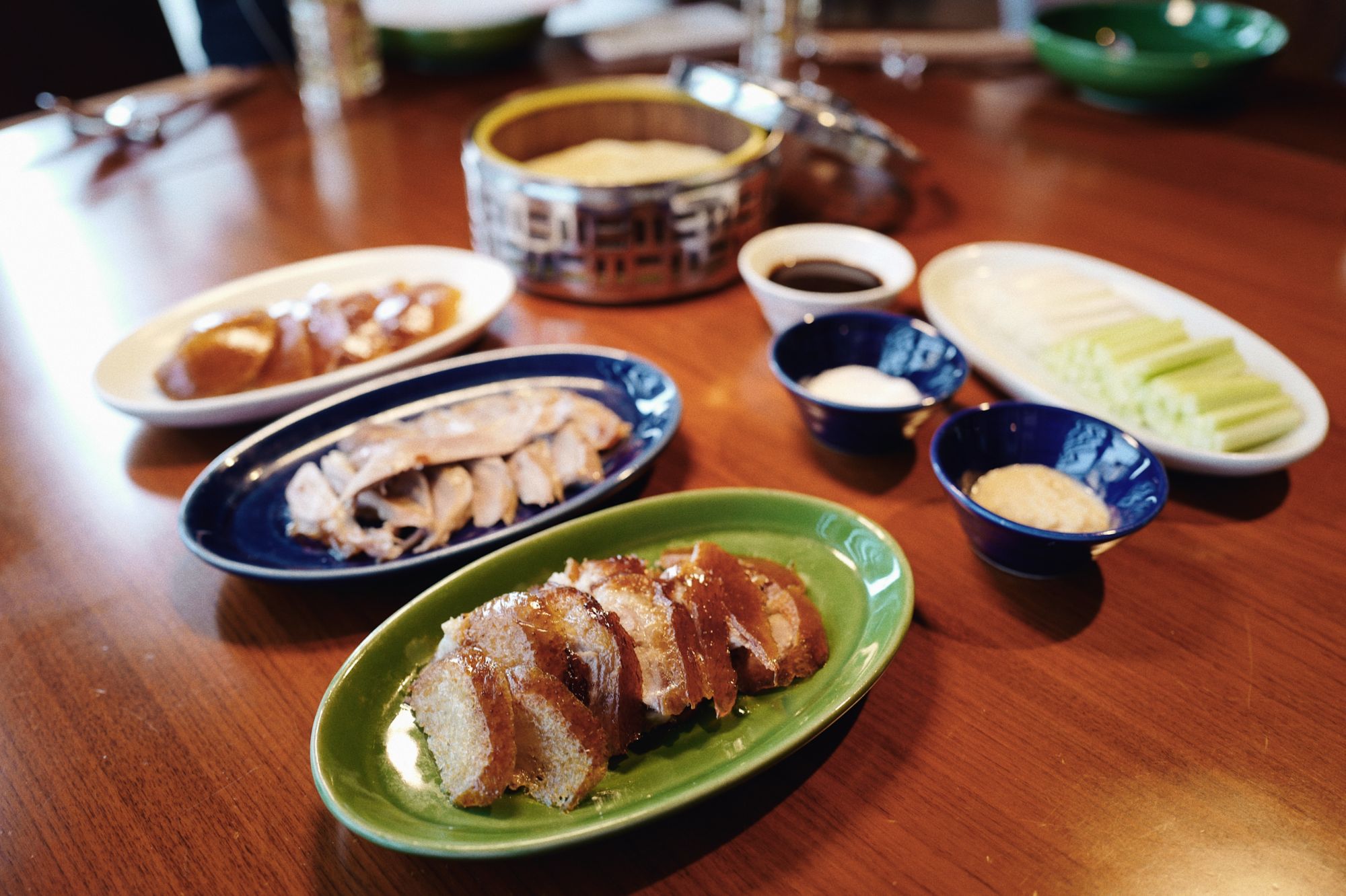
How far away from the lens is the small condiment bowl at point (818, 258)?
1769mm

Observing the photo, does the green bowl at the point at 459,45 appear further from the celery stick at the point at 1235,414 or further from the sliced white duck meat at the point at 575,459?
the celery stick at the point at 1235,414

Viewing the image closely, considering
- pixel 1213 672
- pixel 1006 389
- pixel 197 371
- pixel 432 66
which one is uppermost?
pixel 432 66

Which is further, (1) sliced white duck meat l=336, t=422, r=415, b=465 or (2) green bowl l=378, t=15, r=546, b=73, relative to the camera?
(2) green bowl l=378, t=15, r=546, b=73

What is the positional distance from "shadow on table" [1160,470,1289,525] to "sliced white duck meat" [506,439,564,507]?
101cm

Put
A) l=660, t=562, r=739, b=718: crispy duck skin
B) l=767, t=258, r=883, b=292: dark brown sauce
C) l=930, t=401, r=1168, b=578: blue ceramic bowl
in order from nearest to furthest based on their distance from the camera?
l=660, t=562, r=739, b=718: crispy duck skin, l=930, t=401, r=1168, b=578: blue ceramic bowl, l=767, t=258, r=883, b=292: dark brown sauce

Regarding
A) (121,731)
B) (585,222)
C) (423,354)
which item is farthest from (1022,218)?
(121,731)

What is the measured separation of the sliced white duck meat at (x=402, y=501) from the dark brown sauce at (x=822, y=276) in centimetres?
91

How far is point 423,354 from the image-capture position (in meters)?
1.72

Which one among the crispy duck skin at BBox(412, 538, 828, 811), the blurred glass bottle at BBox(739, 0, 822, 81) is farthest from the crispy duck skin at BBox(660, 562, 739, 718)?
the blurred glass bottle at BBox(739, 0, 822, 81)

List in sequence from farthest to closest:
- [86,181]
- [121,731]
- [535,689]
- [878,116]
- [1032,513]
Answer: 1. [878,116]
2. [86,181]
3. [1032,513]
4. [121,731]
5. [535,689]

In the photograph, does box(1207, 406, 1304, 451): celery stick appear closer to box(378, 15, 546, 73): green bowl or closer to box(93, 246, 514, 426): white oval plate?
box(93, 246, 514, 426): white oval plate

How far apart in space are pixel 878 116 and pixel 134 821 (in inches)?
114

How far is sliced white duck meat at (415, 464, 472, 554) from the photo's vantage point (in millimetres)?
1327

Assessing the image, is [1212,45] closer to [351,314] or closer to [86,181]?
[351,314]
